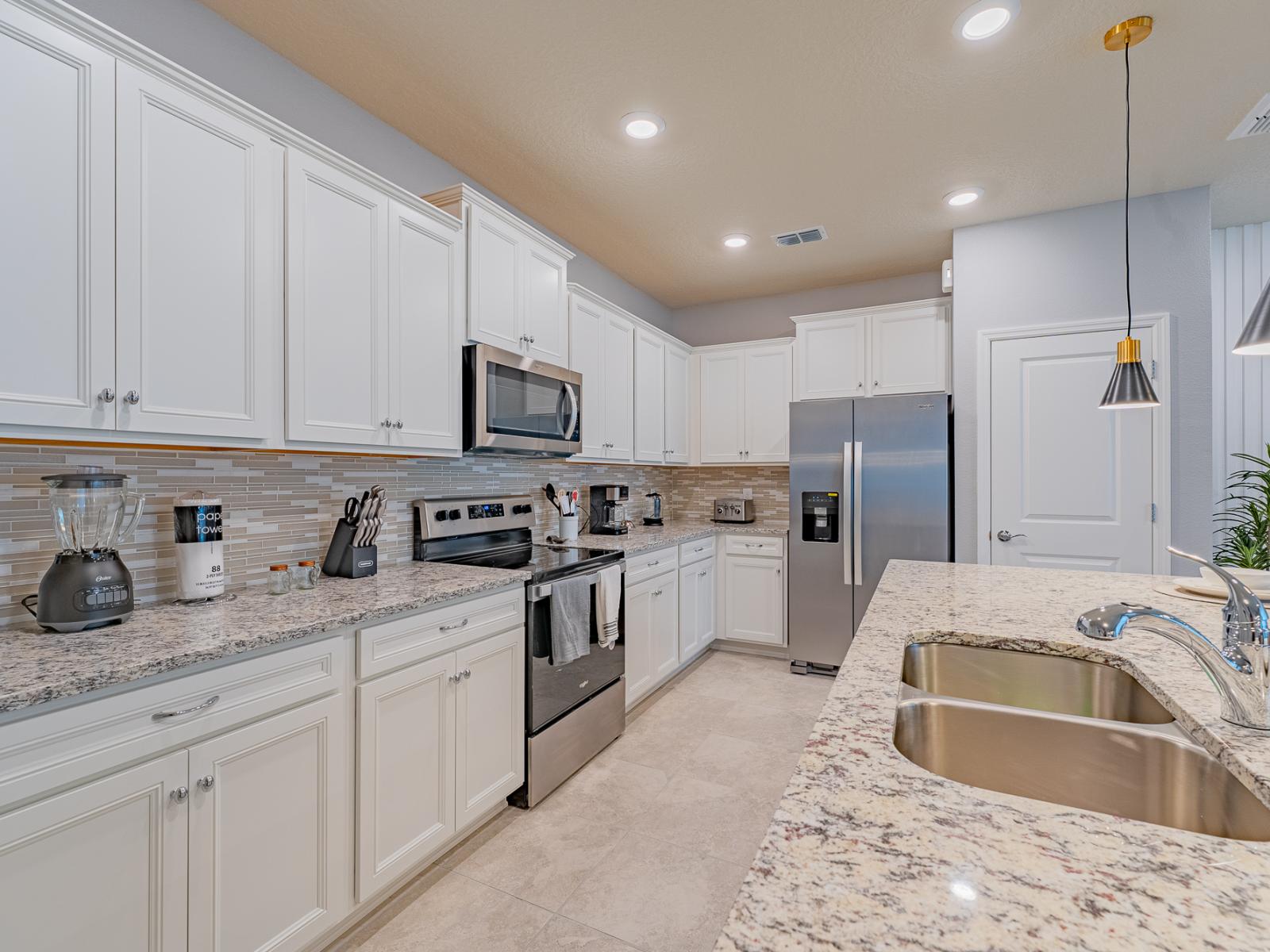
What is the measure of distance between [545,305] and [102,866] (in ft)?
7.98

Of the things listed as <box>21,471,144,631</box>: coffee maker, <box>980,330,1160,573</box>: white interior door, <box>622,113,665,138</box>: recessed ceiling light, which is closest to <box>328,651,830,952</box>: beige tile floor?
<box>21,471,144,631</box>: coffee maker

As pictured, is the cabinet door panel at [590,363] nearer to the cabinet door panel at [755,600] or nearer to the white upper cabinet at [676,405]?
the white upper cabinet at [676,405]

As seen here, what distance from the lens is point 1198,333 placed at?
2.93 m

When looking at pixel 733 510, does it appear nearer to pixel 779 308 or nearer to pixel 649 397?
pixel 649 397

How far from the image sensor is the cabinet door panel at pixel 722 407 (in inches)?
178

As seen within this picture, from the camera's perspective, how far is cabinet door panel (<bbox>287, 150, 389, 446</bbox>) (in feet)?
5.87

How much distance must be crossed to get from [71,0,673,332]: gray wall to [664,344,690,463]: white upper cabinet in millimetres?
1892

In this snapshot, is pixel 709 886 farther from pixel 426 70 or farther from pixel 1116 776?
pixel 426 70

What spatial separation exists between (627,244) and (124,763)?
338cm

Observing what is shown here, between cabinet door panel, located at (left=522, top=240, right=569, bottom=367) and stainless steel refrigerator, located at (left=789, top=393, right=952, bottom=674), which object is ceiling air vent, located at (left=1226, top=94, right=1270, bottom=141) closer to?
stainless steel refrigerator, located at (left=789, top=393, right=952, bottom=674)

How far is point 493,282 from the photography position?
8.29 feet

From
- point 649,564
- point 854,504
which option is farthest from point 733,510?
point 649,564

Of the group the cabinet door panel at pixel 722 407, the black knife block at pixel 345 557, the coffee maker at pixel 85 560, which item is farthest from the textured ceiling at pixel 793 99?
the black knife block at pixel 345 557

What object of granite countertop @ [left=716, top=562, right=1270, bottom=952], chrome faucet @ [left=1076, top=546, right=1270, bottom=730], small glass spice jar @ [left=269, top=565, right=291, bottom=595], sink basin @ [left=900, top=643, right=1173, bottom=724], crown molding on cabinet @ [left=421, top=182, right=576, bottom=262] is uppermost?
crown molding on cabinet @ [left=421, top=182, right=576, bottom=262]
